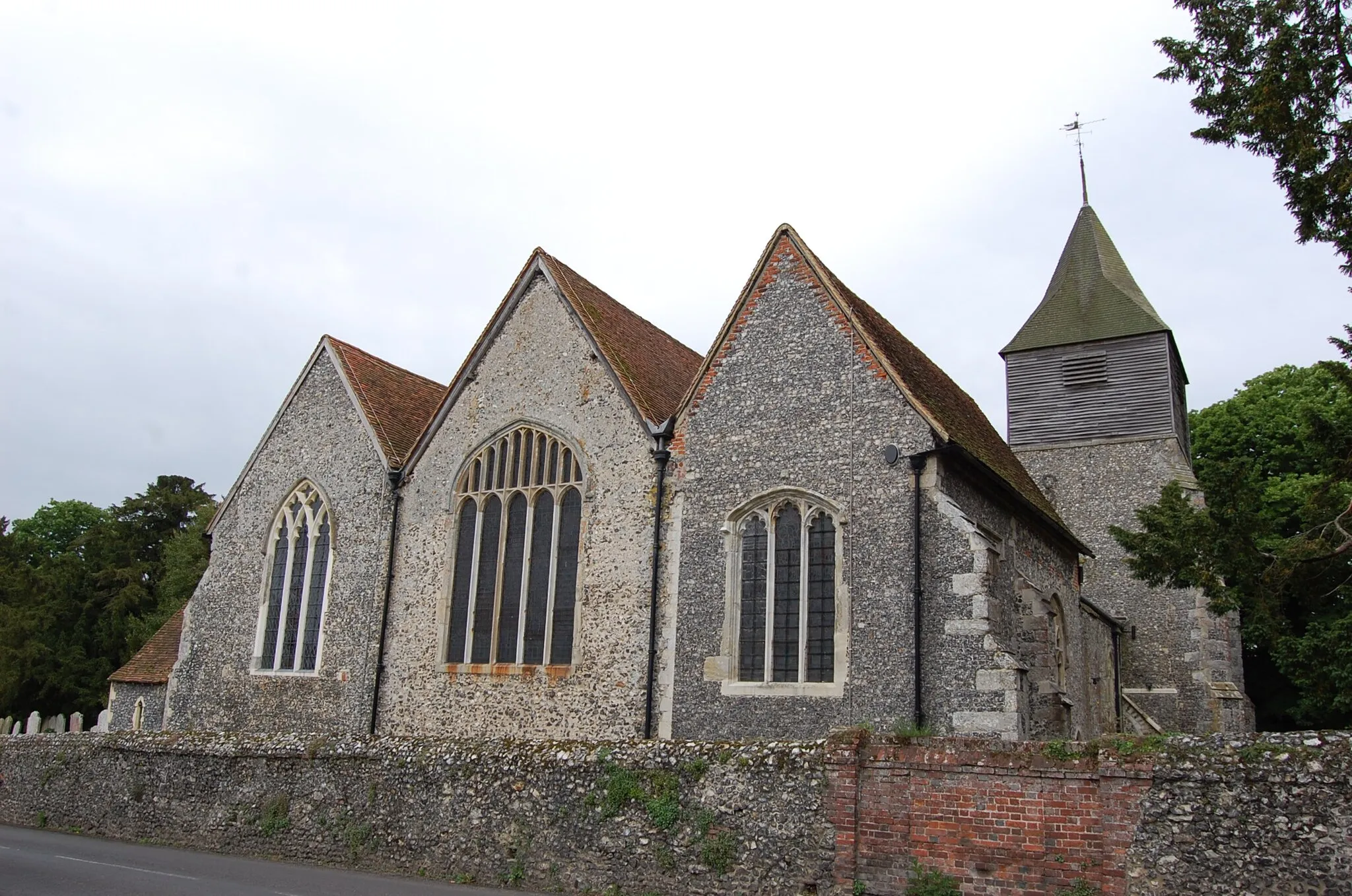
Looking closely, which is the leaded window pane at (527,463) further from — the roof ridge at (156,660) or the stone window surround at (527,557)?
the roof ridge at (156,660)

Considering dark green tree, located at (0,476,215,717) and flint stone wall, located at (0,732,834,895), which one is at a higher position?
dark green tree, located at (0,476,215,717)

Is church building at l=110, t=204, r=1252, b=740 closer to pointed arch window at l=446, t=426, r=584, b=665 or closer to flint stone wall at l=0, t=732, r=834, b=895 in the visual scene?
pointed arch window at l=446, t=426, r=584, b=665

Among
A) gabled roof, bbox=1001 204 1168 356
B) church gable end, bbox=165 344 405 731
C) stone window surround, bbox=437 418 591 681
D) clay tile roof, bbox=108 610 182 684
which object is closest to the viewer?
stone window surround, bbox=437 418 591 681

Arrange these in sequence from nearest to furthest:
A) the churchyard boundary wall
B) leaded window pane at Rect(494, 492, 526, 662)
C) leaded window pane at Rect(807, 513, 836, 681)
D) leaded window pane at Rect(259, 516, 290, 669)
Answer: the churchyard boundary wall
leaded window pane at Rect(807, 513, 836, 681)
leaded window pane at Rect(494, 492, 526, 662)
leaded window pane at Rect(259, 516, 290, 669)

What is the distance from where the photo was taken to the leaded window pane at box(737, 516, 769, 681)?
1494 cm

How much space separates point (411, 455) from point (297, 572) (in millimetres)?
3550

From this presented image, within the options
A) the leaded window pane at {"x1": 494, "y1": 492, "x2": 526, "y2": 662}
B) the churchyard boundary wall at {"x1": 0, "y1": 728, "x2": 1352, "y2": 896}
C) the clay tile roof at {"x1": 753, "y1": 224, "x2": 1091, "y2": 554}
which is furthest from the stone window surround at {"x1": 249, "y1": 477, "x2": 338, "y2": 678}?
the clay tile roof at {"x1": 753, "y1": 224, "x2": 1091, "y2": 554}

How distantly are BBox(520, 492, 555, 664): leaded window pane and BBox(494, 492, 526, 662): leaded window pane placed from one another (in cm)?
21

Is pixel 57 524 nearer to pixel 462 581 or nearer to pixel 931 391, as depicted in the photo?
pixel 462 581

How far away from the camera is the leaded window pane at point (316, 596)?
1958 centimetres

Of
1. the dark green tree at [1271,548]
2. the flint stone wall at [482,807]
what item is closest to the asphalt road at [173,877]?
the flint stone wall at [482,807]

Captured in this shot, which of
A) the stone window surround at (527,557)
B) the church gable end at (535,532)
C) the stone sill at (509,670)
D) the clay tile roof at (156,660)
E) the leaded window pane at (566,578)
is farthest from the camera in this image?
the clay tile roof at (156,660)

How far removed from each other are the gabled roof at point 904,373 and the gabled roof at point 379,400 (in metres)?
6.81

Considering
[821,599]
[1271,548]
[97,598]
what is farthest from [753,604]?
[97,598]
